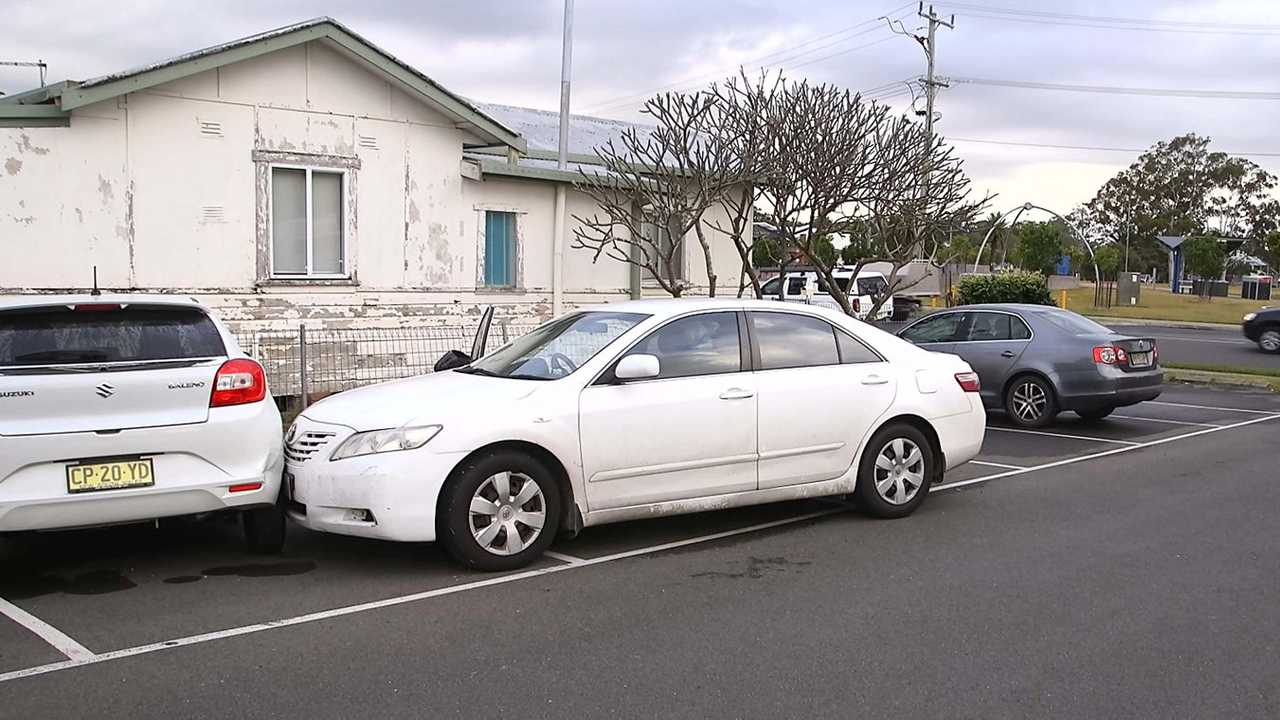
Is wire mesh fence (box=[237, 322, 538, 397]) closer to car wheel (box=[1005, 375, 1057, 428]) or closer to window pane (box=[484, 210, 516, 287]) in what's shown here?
window pane (box=[484, 210, 516, 287])

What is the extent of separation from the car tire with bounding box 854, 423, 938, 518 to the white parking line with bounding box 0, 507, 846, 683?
2.05 ft

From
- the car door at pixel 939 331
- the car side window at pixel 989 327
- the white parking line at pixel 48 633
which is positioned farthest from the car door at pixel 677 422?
the car door at pixel 939 331

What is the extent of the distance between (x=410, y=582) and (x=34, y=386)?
7.26 ft

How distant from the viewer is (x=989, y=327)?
13297 millimetres

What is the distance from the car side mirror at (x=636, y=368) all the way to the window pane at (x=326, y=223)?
26.2 ft

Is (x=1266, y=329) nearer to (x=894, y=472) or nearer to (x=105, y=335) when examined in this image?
(x=894, y=472)

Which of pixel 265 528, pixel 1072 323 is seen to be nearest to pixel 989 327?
pixel 1072 323

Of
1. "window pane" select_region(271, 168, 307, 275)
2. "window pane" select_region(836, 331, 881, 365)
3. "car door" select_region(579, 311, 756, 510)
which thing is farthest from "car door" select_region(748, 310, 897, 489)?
"window pane" select_region(271, 168, 307, 275)

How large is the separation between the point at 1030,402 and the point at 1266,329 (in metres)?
16.6

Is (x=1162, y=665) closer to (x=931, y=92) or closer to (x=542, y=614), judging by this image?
(x=542, y=614)

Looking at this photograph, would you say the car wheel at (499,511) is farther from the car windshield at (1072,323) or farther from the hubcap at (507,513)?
the car windshield at (1072,323)

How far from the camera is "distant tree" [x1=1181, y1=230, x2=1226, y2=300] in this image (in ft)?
192

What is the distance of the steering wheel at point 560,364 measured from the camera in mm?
6863

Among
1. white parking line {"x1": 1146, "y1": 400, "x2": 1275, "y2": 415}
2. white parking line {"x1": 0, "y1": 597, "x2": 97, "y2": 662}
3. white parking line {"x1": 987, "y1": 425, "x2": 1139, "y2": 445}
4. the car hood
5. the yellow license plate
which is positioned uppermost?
the car hood
